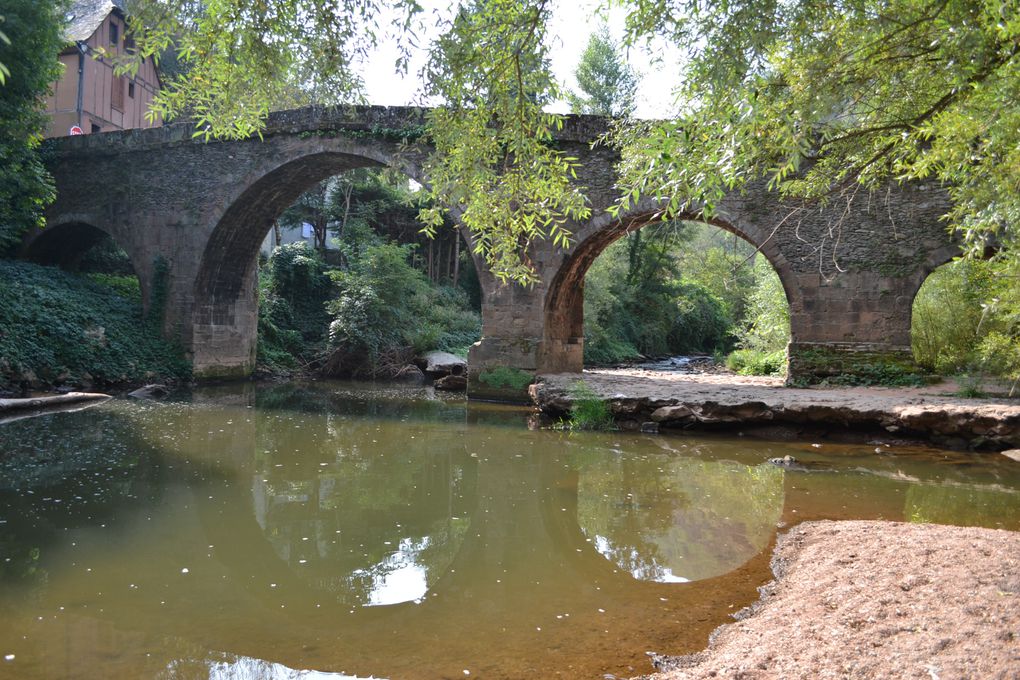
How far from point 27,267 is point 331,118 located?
6.39 m

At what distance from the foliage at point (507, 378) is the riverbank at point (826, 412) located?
2064mm

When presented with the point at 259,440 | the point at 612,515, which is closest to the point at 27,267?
the point at 259,440

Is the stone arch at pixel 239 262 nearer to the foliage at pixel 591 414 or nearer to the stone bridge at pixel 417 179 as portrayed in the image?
the stone bridge at pixel 417 179

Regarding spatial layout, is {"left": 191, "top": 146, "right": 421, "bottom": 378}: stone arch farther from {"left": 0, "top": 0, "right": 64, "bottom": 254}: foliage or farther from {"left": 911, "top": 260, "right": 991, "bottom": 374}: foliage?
{"left": 911, "top": 260, "right": 991, "bottom": 374}: foliage

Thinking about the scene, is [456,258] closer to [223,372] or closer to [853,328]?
[223,372]

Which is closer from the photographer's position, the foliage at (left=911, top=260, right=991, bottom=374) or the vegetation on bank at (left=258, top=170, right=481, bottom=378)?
the foliage at (left=911, top=260, right=991, bottom=374)

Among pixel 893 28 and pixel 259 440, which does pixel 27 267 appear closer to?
pixel 259 440

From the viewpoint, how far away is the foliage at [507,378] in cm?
1220

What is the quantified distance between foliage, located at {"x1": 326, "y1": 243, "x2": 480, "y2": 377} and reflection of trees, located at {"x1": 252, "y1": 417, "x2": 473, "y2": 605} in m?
8.63

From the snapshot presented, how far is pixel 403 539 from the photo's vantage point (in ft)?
14.5

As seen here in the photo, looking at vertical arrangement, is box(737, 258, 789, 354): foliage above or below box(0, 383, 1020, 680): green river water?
above

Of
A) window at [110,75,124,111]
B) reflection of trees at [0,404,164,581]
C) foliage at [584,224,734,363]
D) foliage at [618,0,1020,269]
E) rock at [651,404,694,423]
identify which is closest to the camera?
foliage at [618,0,1020,269]

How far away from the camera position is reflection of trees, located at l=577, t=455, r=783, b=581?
A: 407 centimetres

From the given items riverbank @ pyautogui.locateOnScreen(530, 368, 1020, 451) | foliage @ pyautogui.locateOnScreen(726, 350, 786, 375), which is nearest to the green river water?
riverbank @ pyautogui.locateOnScreen(530, 368, 1020, 451)
